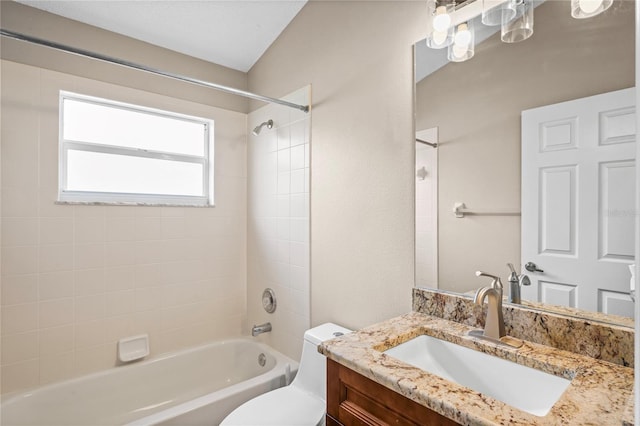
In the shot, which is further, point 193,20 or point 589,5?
point 193,20

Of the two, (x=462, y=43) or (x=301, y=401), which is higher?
(x=462, y=43)

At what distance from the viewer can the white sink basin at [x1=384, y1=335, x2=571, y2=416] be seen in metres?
0.91

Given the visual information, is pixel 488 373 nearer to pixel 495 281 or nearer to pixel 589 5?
pixel 495 281

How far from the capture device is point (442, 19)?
52.4 inches

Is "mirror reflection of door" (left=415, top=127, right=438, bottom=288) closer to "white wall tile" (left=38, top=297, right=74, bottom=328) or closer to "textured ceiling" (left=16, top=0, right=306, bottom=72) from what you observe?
"textured ceiling" (left=16, top=0, right=306, bottom=72)

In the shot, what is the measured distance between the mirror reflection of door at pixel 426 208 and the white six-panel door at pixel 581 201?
13.3 inches

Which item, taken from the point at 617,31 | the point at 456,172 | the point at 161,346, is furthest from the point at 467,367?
the point at 161,346

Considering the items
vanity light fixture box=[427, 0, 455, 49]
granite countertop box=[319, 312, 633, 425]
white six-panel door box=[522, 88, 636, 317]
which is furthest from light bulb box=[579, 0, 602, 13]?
granite countertop box=[319, 312, 633, 425]

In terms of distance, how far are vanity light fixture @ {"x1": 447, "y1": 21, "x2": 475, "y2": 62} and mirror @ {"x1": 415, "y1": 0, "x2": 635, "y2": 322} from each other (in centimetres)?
3

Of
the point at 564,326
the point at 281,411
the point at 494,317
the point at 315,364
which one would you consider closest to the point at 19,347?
the point at 281,411

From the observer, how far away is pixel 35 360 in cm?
188

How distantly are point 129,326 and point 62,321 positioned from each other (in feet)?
1.19

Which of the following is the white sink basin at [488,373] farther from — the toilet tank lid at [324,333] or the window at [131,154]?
the window at [131,154]

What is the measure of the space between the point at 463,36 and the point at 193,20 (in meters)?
1.66
